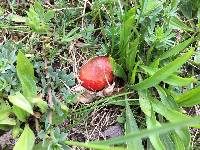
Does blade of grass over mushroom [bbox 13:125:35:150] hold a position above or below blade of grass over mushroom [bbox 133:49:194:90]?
below

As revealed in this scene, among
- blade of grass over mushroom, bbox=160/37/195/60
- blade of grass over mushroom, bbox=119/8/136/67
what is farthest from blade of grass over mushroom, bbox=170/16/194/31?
blade of grass over mushroom, bbox=119/8/136/67

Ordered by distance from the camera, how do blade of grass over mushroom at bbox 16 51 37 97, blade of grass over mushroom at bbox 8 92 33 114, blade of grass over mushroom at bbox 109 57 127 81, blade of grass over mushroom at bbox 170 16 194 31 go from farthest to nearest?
blade of grass over mushroom at bbox 170 16 194 31
blade of grass over mushroom at bbox 109 57 127 81
blade of grass over mushroom at bbox 16 51 37 97
blade of grass over mushroom at bbox 8 92 33 114

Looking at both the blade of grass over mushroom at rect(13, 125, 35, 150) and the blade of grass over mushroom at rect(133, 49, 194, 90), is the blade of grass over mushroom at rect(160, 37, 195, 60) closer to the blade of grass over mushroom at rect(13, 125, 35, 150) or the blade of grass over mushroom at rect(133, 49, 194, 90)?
the blade of grass over mushroom at rect(133, 49, 194, 90)

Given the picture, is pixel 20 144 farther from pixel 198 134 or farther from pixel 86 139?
pixel 198 134

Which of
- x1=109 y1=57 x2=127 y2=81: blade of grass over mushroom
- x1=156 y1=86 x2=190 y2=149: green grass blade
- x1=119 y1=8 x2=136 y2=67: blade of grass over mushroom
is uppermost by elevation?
x1=119 y1=8 x2=136 y2=67: blade of grass over mushroom

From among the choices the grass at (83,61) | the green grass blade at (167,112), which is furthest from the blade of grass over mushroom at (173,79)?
the green grass blade at (167,112)

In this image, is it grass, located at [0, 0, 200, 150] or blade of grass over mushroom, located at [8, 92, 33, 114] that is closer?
blade of grass over mushroom, located at [8, 92, 33, 114]

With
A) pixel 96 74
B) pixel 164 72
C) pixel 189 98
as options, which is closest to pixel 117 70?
pixel 96 74
